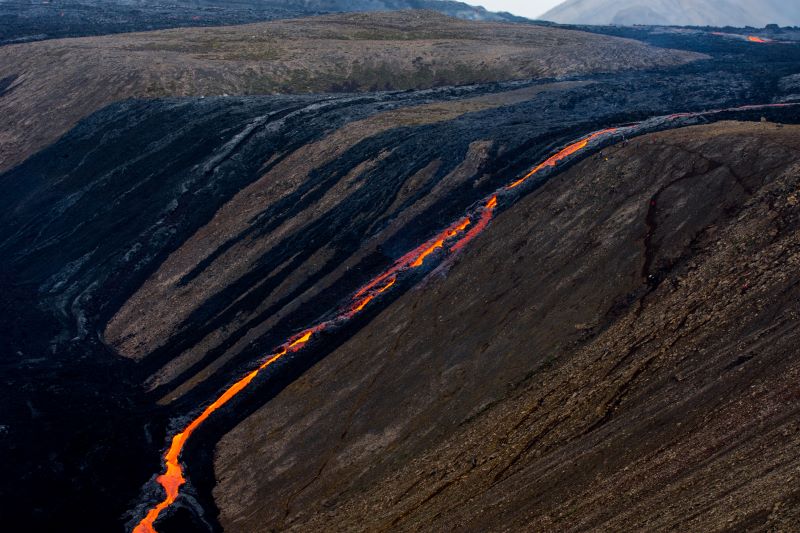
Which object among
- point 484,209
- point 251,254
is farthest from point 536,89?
point 251,254

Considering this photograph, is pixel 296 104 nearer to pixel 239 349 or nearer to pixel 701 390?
pixel 239 349

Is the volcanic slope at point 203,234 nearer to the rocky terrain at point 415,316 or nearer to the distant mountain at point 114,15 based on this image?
the rocky terrain at point 415,316

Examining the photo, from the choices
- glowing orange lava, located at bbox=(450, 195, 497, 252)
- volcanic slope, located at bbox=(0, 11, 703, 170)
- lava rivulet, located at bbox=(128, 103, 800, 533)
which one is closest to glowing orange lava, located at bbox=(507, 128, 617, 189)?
lava rivulet, located at bbox=(128, 103, 800, 533)

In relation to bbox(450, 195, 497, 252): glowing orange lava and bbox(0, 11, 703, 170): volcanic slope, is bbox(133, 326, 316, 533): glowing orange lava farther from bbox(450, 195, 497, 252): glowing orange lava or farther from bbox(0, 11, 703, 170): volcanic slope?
bbox(0, 11, 703, 170): volcanic slope

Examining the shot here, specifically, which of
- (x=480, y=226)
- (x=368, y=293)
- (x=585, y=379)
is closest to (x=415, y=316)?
(x=368, y=293)

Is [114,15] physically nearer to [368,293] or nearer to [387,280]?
[387,280]
